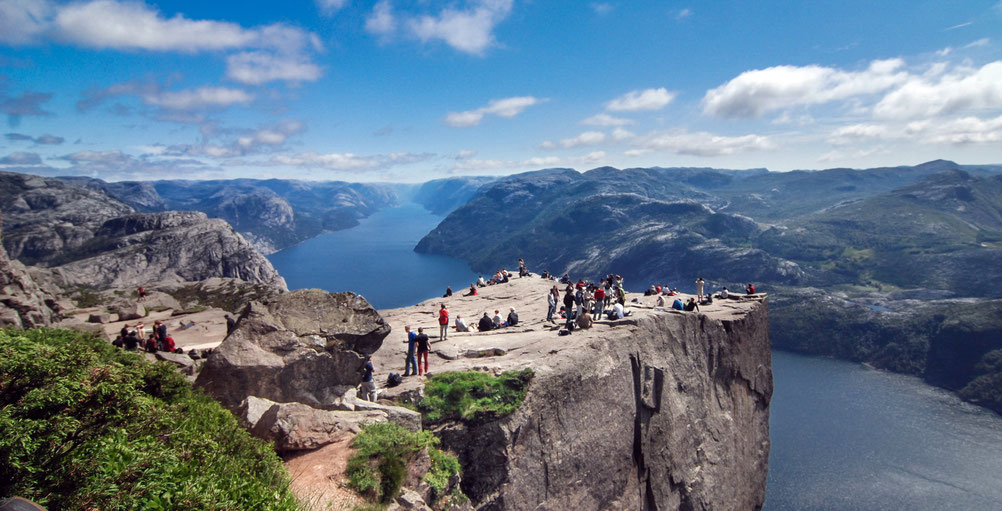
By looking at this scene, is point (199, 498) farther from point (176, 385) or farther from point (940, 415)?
point (940, 415)

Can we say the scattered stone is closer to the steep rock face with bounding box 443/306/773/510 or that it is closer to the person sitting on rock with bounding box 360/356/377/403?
the person sitting on rock with bounding box 360/356/377/403

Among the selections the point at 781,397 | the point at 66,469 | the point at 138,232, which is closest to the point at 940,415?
the point at 781,397

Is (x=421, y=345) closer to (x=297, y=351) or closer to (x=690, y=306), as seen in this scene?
(x=297, y=351)


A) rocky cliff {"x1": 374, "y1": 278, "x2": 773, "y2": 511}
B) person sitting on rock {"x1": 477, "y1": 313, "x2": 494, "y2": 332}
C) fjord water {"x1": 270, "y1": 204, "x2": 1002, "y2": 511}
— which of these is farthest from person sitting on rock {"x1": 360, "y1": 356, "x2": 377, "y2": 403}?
fjord water {"x1": 270, "y1": 204, "x2": 1002, "y2": 511}

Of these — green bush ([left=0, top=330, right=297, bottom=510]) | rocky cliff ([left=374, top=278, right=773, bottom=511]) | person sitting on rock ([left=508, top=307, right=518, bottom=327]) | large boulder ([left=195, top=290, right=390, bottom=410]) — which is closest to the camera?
green bush ([left=0, top=330, right=297, bottom=510])

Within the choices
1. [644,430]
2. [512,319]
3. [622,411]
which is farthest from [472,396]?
[644,430]
